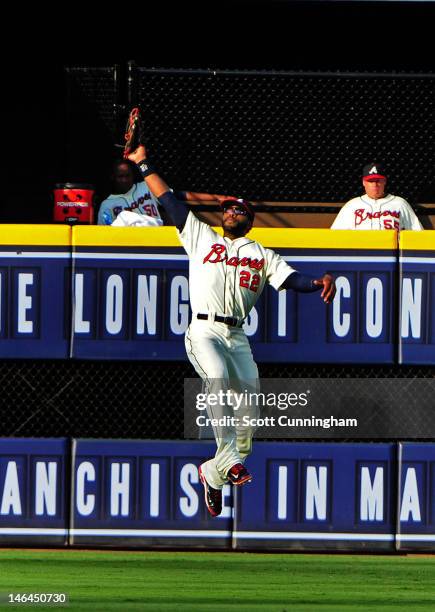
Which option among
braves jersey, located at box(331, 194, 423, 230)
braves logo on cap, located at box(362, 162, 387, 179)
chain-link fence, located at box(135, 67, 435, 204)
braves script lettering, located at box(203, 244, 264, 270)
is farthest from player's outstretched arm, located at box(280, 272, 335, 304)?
chain-link fence, located at box(135, 67, 435, 204)

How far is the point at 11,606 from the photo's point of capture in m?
8.88

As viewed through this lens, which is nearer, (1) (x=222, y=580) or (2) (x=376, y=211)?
(1) (x=222, y=580)

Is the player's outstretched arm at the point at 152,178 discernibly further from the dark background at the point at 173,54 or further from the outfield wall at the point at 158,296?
the dark background at the point at 173,54

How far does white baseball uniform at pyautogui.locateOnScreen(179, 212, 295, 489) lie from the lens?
1049 cm

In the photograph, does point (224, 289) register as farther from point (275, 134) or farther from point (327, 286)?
point (275, 134)

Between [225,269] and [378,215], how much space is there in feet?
5.57

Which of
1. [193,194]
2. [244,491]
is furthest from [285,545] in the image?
[193,194]

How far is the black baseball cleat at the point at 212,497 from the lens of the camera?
10750mm

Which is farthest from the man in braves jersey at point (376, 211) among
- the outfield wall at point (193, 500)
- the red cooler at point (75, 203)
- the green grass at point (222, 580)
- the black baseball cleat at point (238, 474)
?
the green grass at point (222, 580)

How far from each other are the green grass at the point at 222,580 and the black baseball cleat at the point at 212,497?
0.36m

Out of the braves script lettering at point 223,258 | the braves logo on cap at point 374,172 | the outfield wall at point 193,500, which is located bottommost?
the outfield wall at point 193,500

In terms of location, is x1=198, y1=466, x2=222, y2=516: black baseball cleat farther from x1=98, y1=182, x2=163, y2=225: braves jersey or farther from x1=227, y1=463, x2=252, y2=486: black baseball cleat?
x1=98, y1=182, x2=163, y2=225: braves jersey

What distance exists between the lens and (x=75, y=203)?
37.7 ft

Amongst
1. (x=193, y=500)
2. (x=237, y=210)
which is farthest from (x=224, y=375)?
(x=237, y=210)
